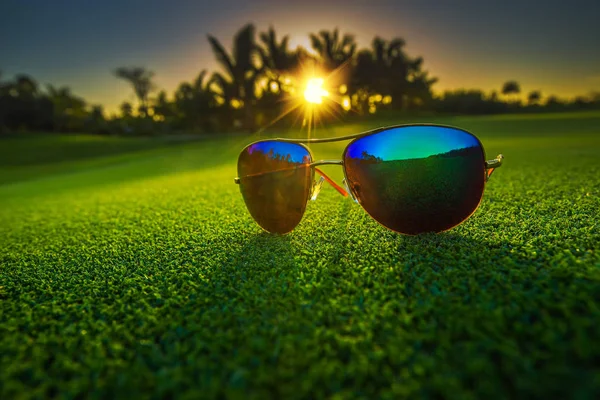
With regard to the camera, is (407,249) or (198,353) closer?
(198,353)

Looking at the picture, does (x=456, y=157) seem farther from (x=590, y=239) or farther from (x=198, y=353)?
(x=198, y=353)

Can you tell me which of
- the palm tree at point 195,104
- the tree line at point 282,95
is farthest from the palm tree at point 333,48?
the palm tree at point 195,104

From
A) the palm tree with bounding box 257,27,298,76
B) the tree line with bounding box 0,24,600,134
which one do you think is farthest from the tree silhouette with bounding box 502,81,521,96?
the palm tree with bounding box 257,27,298,76

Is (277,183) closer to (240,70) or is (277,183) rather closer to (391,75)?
(240,70)

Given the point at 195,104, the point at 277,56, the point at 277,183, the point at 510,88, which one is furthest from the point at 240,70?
the point at 510,88

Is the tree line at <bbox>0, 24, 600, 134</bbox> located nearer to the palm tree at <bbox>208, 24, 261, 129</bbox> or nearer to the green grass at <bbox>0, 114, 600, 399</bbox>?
the palm tree at <bbox>208, 24, 261, 129</bbox>

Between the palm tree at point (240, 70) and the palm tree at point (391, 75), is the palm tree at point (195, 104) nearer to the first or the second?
the palm tree at point (240, 70)

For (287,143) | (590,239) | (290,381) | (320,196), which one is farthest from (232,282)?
(320,196)
